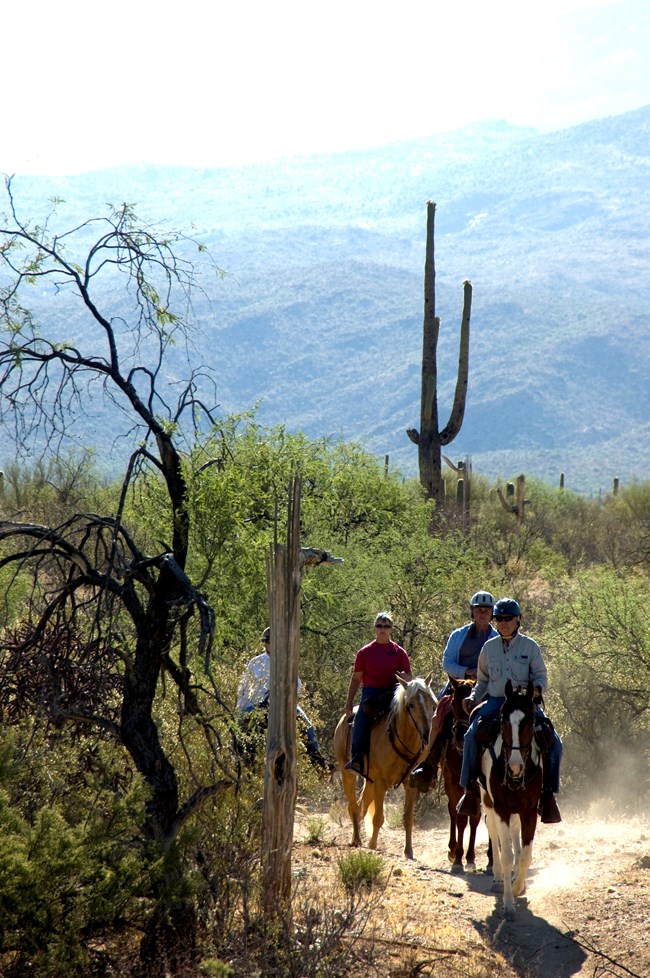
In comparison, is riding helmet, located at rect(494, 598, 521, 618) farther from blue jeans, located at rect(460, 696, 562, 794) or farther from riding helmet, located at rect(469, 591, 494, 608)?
riding helmet, located at rect(469, 591, 494, 608)

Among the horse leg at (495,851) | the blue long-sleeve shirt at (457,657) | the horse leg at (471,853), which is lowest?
the horse leg at (471,853)

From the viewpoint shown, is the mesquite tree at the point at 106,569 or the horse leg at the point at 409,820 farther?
the horse leg at the point at 409,820

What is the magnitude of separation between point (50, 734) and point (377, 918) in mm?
2780

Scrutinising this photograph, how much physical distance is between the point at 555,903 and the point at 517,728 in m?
1.68

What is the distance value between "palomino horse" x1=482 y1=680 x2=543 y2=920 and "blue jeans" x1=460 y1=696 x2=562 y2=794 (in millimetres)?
105

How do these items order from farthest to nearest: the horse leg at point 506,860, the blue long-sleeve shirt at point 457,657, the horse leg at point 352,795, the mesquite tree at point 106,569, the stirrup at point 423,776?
the horse leg at point 352,795
the stirrup at point 423,776
the blue long-sleeve shirt at point 457,657
the horse leg at point 506,860
the mesquite tree at point 106,569

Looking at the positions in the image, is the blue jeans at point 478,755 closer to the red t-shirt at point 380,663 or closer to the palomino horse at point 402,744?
the palomino horse at point 402,744

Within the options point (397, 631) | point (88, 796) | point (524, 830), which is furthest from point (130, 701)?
point (397, 631)

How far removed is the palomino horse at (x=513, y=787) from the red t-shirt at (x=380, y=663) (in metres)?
2.31

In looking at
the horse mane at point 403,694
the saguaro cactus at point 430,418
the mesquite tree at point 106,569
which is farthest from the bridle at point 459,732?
the saguaro cactus at point 430,418

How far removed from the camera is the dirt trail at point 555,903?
29.3 feet

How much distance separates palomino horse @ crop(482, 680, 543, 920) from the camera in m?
9.69

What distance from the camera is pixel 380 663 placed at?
12.3 metres

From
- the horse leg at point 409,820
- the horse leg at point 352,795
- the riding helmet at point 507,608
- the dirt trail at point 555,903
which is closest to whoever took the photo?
the dirt trail at point 555,903
